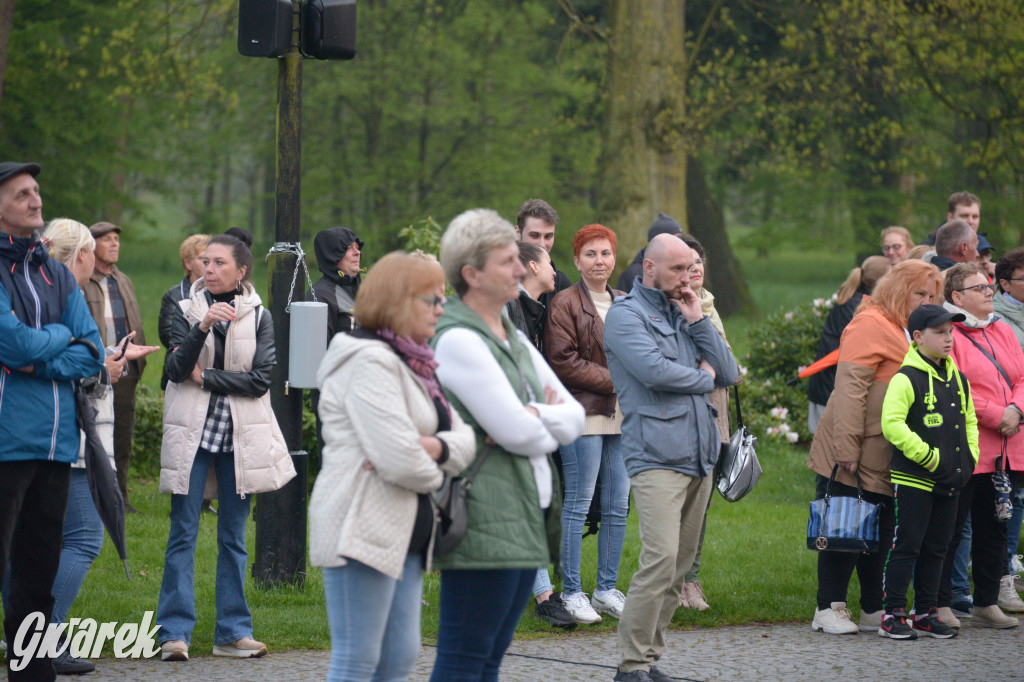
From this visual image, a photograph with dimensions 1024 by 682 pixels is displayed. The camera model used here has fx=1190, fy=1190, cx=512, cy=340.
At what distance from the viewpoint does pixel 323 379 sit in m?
3.85

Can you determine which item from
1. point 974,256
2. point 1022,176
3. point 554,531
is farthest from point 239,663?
point 1022,176

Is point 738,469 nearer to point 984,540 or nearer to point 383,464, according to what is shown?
point 984,540

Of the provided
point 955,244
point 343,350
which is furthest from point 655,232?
point 343,350

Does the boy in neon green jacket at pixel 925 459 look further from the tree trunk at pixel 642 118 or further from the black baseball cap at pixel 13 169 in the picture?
the tree trunk at pixel 642 118

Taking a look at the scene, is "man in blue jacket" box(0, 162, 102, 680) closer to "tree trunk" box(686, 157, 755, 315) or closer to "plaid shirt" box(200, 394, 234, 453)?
"plaid shirt" box(200, 394, 234, 453)

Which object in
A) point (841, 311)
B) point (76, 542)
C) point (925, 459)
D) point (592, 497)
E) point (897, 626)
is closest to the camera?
point (76, 542)

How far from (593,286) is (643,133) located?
9.26 m

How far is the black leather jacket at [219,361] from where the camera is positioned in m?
5.77

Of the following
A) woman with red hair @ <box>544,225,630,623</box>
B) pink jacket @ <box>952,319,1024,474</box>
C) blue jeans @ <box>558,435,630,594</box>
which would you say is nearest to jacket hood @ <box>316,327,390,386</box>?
woman with red hair @ <box>544,225,630,623</box>

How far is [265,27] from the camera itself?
6594 mm

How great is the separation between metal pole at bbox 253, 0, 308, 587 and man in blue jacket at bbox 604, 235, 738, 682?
2114mm

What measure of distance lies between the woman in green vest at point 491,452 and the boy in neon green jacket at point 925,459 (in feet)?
9.82

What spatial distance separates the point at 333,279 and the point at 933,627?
158 inches

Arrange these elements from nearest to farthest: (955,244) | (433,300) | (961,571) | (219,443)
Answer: (433,300), (219,443), (961,571), (955,244)
